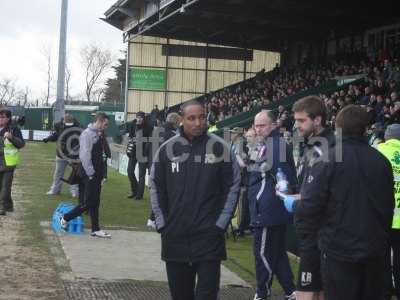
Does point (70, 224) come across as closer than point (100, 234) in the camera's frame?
No

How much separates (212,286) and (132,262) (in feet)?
13.0

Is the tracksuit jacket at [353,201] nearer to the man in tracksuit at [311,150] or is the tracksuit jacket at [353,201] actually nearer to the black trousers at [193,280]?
the man in tracksuit at [311,150]

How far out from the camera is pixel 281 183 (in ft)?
20.0

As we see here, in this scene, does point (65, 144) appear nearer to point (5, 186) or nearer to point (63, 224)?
point (5, 186)

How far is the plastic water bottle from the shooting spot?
6.00m

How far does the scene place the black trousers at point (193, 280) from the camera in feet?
16.4

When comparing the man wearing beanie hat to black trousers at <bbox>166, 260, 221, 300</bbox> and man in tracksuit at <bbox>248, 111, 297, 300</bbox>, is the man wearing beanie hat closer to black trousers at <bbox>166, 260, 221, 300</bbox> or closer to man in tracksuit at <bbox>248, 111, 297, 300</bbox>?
man in tracksuit at <bbox>248, 111, 297, 300</bbox>

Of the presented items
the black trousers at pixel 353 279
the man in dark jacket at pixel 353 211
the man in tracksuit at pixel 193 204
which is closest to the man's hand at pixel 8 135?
the man in tracksuit at pixel 193 204

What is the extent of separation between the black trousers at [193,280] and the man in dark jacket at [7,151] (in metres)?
7.62

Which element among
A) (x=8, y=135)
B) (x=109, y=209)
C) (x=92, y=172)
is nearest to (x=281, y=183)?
(x=92, y=172)

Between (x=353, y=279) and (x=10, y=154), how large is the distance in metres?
8.72

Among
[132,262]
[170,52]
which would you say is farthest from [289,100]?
[132,262]

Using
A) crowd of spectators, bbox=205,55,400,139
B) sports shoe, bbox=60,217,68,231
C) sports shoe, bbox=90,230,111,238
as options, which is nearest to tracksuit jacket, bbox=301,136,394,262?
sports shoe, bbox=90,230,111,238

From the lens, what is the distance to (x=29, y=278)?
7590 mm
